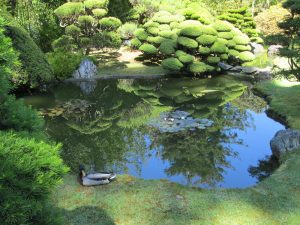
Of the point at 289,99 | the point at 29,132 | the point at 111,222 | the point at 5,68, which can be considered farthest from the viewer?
the point at 289,99

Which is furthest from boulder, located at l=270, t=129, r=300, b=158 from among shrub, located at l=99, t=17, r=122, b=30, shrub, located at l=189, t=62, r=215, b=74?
shrub, located at l=99, t=17, r=122, b=30

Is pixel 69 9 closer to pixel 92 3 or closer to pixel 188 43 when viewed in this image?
→ pixel 92 3

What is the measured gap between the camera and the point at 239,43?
78.1 feet

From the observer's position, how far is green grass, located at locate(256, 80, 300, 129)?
14.8 meters

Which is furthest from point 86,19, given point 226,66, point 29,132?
point 29,132

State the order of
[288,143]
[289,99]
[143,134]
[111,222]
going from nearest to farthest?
[111,222]
[288,143]
[143,134]
[289,99]

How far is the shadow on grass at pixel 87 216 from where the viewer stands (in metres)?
7.46

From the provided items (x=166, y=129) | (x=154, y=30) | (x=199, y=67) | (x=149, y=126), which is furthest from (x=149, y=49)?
(x=166, y=129)

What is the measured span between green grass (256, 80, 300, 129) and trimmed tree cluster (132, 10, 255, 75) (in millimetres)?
3807

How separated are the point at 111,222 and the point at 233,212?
110 inches

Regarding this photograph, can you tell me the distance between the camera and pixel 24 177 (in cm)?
310

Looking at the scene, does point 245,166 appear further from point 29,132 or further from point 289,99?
point 29,132

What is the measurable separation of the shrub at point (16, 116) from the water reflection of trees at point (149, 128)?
6.80m

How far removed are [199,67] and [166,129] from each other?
9.08 metres
